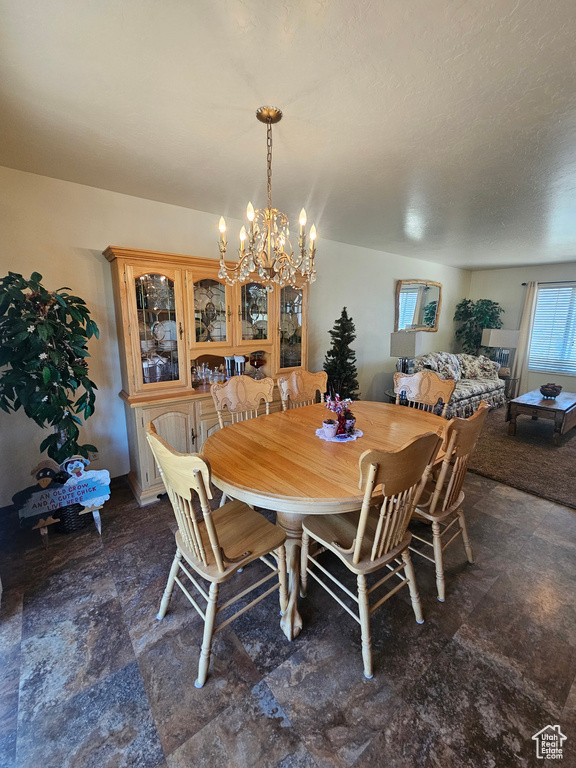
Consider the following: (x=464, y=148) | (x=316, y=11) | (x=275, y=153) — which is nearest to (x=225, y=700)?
(x=316, y=11)

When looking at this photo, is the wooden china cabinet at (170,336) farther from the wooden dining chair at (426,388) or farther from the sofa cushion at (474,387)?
the sofa cushion at (474,387)

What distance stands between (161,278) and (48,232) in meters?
0.83

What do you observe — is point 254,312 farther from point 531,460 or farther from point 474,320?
point 474,320

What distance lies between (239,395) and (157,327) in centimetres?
92

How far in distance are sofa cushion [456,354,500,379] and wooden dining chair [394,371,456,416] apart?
3.48 m

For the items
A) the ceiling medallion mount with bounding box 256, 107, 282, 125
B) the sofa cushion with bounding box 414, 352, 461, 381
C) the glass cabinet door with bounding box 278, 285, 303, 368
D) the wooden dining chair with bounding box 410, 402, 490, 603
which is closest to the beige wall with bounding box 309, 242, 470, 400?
the sofa cushion with bounding box 414, 352, 461, 381

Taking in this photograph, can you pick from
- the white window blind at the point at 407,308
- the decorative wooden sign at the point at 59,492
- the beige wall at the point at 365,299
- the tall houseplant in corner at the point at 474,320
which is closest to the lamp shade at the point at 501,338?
the tall houseplant in corner at the point at 474,320

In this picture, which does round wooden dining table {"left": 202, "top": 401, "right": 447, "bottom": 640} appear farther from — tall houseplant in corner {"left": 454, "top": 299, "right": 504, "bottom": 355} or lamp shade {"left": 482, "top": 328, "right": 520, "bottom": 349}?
tall houseplant in corner {"left": 454, "top": 299, "right": 504, "bottom": 355}

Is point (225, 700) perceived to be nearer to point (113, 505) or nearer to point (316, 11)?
point (113, 505)

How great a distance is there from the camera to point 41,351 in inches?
75.8

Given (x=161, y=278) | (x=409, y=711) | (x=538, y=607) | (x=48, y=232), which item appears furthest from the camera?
(x=161, y=278)

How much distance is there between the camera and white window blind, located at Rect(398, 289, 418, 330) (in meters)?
5.16

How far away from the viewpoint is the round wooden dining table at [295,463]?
4.14 ft

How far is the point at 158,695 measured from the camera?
125cm
